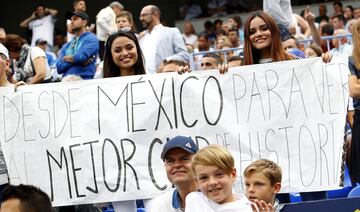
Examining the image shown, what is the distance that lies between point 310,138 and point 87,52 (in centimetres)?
391

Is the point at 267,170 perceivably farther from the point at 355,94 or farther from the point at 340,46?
the point at 340,46

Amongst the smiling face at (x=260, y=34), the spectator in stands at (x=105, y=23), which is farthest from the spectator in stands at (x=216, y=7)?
the smiling face at (x=260, y=34)

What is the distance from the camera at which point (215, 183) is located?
588cm

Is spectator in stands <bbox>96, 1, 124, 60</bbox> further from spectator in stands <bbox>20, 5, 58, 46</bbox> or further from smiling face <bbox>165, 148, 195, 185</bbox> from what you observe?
smiling face <bbox>165, 148, 195, 185</bbox>

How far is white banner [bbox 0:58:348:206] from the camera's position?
7828 millimetres

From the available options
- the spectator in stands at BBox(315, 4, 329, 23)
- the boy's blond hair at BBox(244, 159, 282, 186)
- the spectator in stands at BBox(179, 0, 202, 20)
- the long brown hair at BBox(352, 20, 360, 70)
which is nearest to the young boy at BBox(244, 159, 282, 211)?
the boy's blond hair at BBox(244, 159, 282, 186)

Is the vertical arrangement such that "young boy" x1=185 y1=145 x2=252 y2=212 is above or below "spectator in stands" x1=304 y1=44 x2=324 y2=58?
below

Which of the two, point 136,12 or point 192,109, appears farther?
point 136,12

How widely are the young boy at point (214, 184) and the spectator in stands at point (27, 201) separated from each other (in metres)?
1.07

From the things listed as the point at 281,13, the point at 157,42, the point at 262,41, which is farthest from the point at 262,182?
the point at 157,42

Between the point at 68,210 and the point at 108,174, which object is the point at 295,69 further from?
the point at 68,210

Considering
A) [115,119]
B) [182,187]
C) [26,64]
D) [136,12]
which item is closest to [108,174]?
[115,119]

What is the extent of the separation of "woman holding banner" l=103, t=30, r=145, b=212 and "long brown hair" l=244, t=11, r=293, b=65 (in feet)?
2.84

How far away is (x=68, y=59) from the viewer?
11.1 metres
